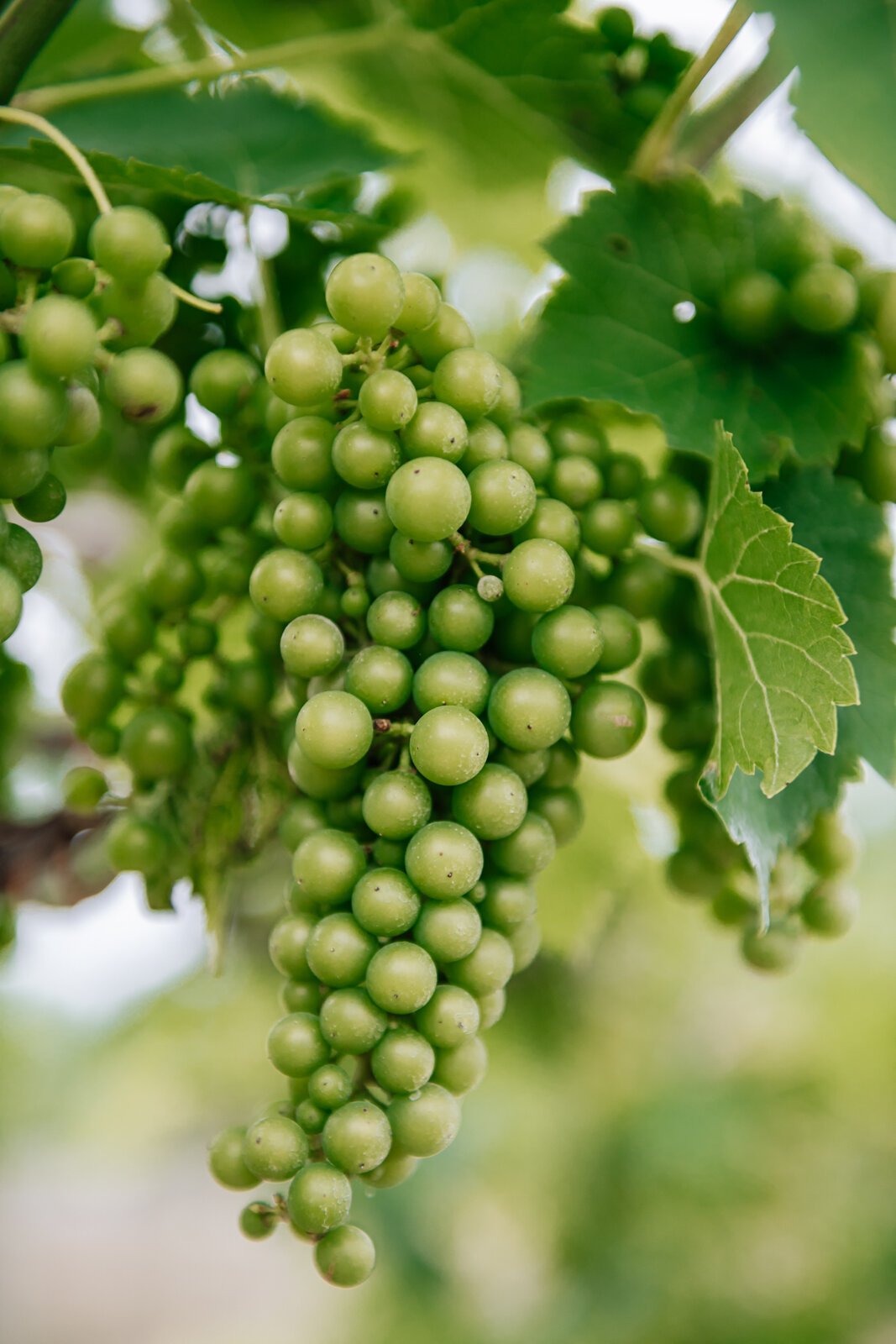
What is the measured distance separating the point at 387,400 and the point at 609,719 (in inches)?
8.5

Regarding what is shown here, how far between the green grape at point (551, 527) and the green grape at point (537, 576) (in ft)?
0.07

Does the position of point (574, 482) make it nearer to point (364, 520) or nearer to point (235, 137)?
point (364, 520)

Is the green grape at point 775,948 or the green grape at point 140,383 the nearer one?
the green grape at point 140,383

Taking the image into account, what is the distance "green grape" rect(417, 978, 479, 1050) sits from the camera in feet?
1.85

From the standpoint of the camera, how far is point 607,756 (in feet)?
2.11

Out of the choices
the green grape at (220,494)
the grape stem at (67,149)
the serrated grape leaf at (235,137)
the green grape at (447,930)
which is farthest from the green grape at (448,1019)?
the serrated grape leaf at (235,137)

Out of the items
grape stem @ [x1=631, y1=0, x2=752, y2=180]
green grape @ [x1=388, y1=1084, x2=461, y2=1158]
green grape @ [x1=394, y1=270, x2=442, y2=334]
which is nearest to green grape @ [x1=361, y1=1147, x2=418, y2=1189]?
green grape @ [x1=388, y1=1084, x2=461, y2=1158]

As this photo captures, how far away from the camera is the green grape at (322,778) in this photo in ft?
2.03

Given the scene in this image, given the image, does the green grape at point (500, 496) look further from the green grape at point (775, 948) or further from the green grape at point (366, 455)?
the green grape at point (775, 948)

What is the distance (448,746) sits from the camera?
55 cm

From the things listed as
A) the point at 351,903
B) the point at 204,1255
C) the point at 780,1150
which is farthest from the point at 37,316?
the point at 204,1255

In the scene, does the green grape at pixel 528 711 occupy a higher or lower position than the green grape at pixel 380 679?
higher

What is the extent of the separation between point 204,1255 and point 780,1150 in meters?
5.79

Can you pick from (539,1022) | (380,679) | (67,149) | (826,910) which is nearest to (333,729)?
(380,679)
